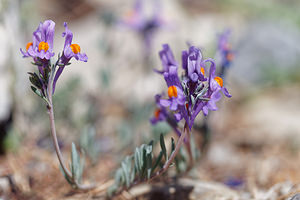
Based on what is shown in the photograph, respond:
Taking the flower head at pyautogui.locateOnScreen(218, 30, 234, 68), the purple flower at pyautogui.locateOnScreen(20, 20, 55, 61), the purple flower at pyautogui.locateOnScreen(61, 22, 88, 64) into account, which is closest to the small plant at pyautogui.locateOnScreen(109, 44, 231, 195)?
the purple flower at pyautogui.locateOnScreen(61, 22, 88, 64)

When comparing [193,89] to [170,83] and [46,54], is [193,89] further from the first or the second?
[46,54]

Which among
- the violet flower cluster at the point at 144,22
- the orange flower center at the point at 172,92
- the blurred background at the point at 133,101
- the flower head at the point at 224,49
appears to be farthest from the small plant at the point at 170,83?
Result: the violet flower cluster at the point at 144,22

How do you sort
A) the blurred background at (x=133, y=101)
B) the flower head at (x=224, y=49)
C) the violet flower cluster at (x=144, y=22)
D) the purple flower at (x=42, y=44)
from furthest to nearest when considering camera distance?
the violet flower cluster at (x=144, y=22), the blurred background at (x=133, y=101), the flower head at (x=224, y=49), the purple flower at (x=42, y=44)

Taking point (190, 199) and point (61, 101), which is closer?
point (190, 199)

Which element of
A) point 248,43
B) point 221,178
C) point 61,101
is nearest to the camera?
point 221,178

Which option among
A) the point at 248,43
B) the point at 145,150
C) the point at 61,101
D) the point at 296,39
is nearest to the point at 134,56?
the point at 248,43

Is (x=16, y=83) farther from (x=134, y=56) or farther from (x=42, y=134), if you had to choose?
(x=134, y=56)

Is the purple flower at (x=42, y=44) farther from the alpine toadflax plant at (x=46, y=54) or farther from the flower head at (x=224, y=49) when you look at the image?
the flower head at (x=224, y=49)
